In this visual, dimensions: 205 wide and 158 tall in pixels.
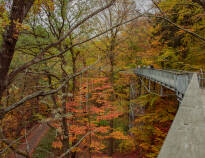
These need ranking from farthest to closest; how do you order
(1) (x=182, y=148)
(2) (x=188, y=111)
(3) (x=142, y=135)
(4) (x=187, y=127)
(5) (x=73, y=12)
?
(3) (x=142, y=135), (5) (x=73, y=12), (2) (x=188, y=111), (4) (x=187, y=127), (1) (x=182, y=148)

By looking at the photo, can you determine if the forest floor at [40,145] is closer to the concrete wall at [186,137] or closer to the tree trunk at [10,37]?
the tree trunk at [10,37]

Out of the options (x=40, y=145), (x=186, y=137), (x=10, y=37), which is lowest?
(x=40, y=145)

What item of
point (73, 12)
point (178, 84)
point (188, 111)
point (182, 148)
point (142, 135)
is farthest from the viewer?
point (142, 135)


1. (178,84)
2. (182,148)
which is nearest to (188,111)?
(182,148)

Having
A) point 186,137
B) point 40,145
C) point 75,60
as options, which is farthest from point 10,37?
point 40,145

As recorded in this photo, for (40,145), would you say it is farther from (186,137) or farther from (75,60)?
(186,137)

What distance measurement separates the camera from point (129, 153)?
12.9 m

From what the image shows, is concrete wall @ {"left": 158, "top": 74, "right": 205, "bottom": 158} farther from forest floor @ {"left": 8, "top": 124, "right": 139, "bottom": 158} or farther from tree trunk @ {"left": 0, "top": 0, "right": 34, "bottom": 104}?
forest floor @ {"left": 8, "top": 124, "right": 139, "bottom": 158}

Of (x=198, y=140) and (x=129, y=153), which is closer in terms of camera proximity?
(x=198, y=140)

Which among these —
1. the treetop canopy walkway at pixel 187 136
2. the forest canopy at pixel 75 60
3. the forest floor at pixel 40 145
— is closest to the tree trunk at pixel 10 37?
the forest canopy at pixel 75 60

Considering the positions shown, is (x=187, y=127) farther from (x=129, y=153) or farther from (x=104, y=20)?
(x=129, y=153)

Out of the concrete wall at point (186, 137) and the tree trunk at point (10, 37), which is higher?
the tree trunk at point (10, 37)

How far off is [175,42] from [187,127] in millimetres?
11632

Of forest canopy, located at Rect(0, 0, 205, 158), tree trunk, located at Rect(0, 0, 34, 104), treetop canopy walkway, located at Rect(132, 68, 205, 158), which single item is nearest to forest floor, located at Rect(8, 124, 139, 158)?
forest canopy, located at Rect(0, 0, 205, 158)
